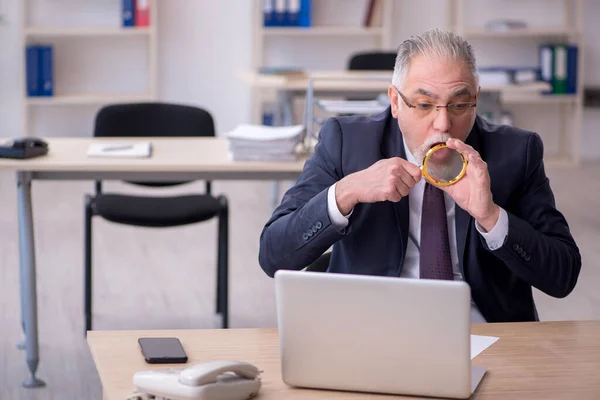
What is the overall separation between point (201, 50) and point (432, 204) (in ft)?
16.6

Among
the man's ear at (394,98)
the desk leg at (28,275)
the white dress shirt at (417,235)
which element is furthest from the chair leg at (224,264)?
the man's ear at (394,98)

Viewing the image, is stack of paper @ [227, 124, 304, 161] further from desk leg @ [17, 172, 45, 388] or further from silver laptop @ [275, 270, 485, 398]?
silver laptop @ [275, 270, 485, 398]

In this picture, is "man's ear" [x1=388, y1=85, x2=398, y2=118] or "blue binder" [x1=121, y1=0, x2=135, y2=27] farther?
"blue binder" [x1=121, y1=0, x2=135, y2=27]

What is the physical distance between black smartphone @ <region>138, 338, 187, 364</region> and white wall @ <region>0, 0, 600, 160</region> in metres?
5.29

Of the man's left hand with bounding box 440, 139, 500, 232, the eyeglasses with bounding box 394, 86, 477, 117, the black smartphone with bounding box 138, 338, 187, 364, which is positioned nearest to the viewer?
the black smartphone with bounding box 138, 338, 187, 364

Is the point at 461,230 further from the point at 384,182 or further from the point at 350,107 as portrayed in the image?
the point at 350,107

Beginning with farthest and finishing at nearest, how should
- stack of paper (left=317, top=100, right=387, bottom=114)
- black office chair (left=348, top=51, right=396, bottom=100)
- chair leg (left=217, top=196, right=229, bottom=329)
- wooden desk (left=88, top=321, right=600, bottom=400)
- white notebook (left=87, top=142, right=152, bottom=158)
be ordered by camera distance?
black office chair (left=348, top=51, right=396, bottom=100) < stack of paper (left=317, top=100, right=387, bottom=114) < chair leg (left=217, top=196, right=229, bottom=329) < white notebook (left=87, top=142, right=152, bottom=158) < wooden desk (left=88, top=321, right=600, bottom=400)

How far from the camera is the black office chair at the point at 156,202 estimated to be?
11.5 feet

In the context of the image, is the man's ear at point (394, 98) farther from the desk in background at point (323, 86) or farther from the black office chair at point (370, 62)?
the black office chair at point (370, 62)

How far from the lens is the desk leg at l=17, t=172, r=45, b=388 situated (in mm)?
3096

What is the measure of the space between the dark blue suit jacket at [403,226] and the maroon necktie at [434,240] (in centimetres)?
3

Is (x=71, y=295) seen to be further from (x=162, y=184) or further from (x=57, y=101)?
(x=57, y=101)

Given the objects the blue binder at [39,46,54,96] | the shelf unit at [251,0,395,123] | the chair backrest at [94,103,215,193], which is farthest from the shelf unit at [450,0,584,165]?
the chair backrest at [94,103,215,193]

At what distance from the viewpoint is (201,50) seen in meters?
6.82
